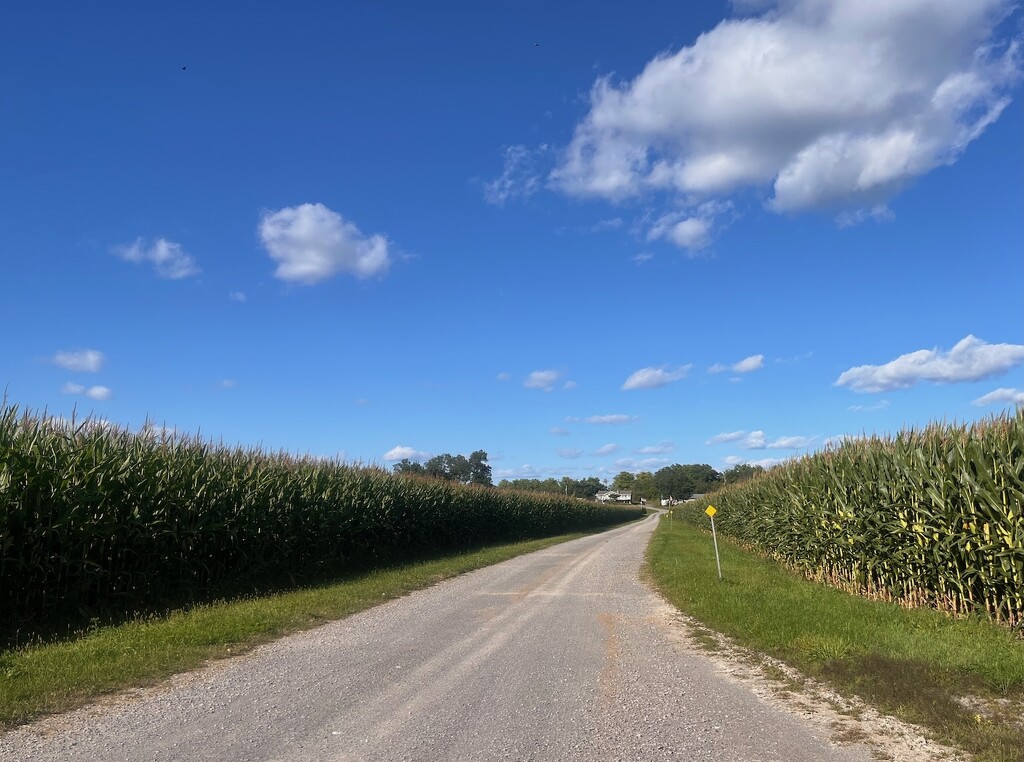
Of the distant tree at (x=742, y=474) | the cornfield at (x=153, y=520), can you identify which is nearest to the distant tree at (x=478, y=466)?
the distant tree at (x=742, y=474)

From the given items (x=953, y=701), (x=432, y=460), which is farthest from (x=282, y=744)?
(x=432, y=460)

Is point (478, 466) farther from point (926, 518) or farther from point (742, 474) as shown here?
point (926, 518)

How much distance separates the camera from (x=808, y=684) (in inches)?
279

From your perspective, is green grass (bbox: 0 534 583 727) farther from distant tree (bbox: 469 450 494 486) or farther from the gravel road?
distant tree (bbox: 469 450 494 486)

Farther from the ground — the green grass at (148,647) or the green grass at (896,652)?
the green grass at (148,647)

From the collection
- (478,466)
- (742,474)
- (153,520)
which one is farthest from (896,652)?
(478,466)

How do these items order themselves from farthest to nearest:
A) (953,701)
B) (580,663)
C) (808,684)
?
(580,663), (808,684), (953,701)

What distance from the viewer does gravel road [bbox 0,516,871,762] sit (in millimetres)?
5188

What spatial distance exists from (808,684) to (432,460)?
102m

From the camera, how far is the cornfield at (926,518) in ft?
31.6

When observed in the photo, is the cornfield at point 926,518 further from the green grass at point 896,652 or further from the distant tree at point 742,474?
the distant tree at point 742,474

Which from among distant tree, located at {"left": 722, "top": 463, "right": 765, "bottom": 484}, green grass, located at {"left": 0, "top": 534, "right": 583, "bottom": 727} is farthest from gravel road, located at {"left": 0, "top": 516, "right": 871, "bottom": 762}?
→ distant tree, located at {"left": 722, "top": 463, "right": 765, "bottom": 484}

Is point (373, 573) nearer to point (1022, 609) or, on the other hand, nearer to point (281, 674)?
point (281, 674)

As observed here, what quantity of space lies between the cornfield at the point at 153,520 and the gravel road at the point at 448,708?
4.13 metres
